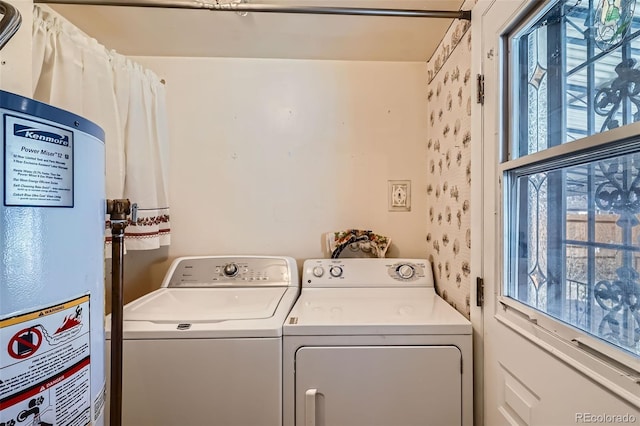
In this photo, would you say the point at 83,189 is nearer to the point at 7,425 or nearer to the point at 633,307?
the point at 7,425

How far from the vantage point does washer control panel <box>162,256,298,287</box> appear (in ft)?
5.38

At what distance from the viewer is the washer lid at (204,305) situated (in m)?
1.15

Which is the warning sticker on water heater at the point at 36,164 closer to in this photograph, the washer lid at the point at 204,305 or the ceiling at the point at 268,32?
the washer lid at the point at 204,305

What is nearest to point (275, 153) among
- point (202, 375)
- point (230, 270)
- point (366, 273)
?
point (230, 270)

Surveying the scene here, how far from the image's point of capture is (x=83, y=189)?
1.99 feet

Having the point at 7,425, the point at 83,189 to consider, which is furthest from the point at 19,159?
the point at 7,425

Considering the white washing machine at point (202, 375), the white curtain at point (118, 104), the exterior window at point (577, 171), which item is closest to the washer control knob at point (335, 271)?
the white washing machine at point (202, 375)

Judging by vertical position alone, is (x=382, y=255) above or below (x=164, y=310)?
above

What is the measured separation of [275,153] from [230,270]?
0.74m

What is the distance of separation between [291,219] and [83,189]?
4.26 ft

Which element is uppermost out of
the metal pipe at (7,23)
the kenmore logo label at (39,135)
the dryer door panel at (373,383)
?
the metal pipe at (7,23)

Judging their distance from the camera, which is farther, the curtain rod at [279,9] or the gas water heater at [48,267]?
the curtain rod at [279,9]

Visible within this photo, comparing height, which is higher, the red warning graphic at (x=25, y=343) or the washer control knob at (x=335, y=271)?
the red warning graphic at (x=25, y=343)

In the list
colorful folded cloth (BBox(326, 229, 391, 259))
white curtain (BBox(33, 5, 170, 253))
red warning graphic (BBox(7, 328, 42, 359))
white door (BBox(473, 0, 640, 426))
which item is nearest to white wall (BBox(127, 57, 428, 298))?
colorful folded cloth (BBox(326, 229, 391, 259))
